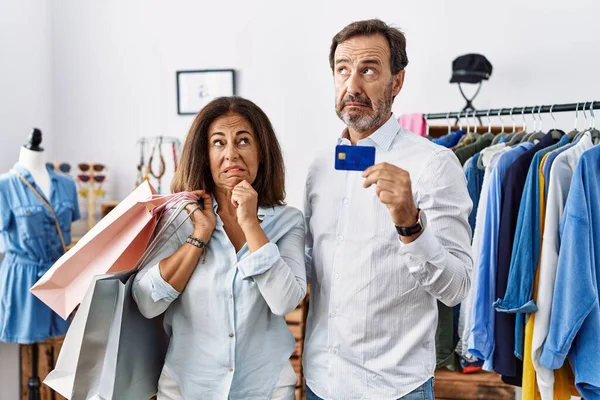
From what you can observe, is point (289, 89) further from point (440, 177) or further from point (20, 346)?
point (440, 177)

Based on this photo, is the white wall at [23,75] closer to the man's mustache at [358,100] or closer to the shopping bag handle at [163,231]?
the shopping bag handle at [163,231]

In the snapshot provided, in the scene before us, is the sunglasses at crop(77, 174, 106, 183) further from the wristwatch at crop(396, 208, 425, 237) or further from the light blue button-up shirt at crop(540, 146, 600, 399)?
the wristwatch at crop(396, 208, 425, 237)

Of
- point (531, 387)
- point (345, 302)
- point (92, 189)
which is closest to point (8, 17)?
point (92, 189)

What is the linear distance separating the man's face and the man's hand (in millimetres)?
325

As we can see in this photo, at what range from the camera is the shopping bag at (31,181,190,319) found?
161 centimetres

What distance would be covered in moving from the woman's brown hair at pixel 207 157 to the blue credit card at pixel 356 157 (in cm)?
32

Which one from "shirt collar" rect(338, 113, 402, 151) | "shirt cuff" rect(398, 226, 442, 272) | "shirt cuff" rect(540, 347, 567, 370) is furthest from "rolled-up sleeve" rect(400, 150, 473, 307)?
"shirt cuff" rect(540, 347, 567, 370)

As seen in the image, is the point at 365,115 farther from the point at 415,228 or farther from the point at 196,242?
the point at 196,242

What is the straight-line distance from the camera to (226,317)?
1586mm

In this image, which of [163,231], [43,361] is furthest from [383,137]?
[43,361]

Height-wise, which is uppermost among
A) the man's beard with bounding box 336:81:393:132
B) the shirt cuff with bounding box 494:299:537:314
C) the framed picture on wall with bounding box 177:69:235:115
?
the framed picture on wall with bounding box 177:69:235:115

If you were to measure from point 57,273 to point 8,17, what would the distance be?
2819 mm

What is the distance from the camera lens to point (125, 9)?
4.38 meters

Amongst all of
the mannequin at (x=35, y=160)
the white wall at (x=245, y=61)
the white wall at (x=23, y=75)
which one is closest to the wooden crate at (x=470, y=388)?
the white wall at (x=245, y=61)
